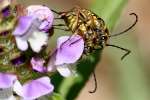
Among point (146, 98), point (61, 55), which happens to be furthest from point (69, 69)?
point (146, 98)

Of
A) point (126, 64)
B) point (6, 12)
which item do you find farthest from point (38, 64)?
point (126, 64)

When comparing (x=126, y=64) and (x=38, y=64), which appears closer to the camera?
(x=38, y=64)

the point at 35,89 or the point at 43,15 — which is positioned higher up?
the point at 43,15

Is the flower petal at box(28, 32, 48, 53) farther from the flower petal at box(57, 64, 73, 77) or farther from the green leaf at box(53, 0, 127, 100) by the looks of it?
the green leaf at box(53, 0, 127, 100)

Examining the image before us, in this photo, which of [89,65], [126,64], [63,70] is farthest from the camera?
[126,64]

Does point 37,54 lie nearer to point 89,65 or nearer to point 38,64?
point 38,64

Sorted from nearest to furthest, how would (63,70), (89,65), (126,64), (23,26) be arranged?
(23,26)
(63,70)
(89,65)
(126,64)

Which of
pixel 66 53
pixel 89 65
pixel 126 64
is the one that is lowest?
pixel 126 64
